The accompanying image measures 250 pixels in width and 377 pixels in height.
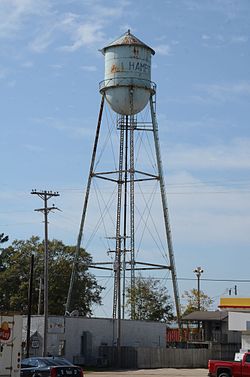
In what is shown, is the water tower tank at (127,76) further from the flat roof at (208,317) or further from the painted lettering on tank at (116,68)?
the flat roof at (208,317)

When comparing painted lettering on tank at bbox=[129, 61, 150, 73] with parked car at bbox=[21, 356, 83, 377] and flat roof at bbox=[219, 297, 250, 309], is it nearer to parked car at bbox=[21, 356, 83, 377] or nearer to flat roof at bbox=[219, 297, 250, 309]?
flat roof at bbox=[219, 297, 250, 309]

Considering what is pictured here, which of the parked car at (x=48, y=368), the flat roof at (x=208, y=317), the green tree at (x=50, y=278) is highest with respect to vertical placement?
the green tree at (x=50, y=278)

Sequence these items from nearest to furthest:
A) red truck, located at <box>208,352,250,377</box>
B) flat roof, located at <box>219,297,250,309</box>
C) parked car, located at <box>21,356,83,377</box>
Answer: parked car, located at <box>21,356,83,377</box>, red truck, located at <box>208,352,250,377</box>, flat roof, located at <box>219,297,250,309</box>

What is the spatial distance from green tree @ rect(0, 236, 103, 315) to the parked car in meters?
50.9

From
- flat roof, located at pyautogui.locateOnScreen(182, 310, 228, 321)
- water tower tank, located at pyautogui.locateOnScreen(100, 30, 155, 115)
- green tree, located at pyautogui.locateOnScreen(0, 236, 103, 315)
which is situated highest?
water tower tank, located at pyautogui.locateOnScreen(100, 30, 155, 115)

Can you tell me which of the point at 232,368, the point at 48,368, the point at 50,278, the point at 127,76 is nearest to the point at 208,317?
the point at 50,278

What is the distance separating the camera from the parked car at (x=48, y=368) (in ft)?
105

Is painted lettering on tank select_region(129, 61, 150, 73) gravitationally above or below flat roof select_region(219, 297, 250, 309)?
above

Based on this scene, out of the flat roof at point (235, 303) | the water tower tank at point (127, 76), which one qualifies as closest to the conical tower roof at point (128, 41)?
Result: the water tower tank at point (127, 76)

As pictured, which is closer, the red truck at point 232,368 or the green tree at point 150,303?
the red truck at point 232,368

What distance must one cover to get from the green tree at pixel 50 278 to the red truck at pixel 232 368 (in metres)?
47.1

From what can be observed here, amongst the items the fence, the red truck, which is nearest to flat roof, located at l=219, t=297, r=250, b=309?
the fence

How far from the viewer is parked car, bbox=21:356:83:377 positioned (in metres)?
32.0

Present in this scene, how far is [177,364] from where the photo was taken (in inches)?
2544
